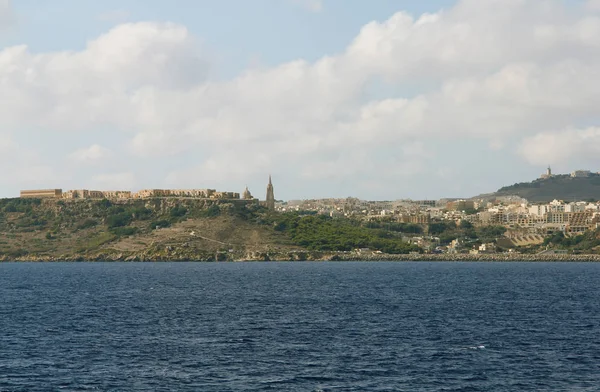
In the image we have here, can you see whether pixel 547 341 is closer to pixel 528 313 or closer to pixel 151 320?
pixel 528 313

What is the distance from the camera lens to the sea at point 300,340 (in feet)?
172

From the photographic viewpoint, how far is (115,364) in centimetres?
5741

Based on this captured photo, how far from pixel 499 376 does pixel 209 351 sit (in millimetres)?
22275

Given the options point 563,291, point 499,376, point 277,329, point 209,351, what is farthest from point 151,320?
point 563,291

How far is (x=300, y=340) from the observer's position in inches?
2692

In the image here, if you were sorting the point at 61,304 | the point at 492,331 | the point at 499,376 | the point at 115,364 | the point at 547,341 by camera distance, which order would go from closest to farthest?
the point at 499,376, the point at 115,364, the point at 547,341, the point at 492,331, the point at 61,304

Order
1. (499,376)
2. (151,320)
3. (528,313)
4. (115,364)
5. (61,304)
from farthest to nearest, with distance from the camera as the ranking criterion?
(61,304)
(528,313)
(151,320)
(115,364)
(499,376)

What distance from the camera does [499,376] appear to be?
53906 mm

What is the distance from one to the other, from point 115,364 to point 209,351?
8162 mm

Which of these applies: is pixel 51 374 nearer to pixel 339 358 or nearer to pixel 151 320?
pixel 339 358

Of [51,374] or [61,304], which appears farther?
[61,304]

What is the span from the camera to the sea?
5247cm

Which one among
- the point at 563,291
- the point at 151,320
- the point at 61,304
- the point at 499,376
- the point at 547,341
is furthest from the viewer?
the point at 563,291

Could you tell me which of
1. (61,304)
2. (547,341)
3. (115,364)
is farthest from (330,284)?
(115,364)
